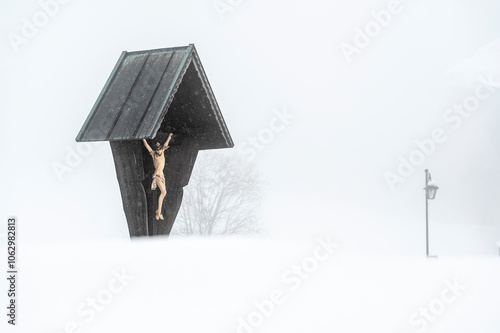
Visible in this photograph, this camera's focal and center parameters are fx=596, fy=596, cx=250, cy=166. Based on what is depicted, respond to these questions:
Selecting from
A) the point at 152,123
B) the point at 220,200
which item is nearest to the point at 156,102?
the point at 152,123

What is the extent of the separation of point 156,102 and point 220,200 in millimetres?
10990

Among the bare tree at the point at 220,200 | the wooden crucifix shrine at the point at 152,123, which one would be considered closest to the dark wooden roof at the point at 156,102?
the wooden crucifix shrine at the point at 152,123

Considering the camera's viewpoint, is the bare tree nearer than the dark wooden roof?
No

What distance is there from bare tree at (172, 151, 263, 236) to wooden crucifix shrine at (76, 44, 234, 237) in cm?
900

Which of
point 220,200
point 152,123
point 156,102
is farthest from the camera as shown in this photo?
point 220,200

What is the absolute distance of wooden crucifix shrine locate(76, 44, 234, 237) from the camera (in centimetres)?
900

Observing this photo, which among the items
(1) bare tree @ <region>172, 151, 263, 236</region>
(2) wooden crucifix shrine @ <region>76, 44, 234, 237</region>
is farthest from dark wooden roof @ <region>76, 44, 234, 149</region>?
(1) bare tree @ <region>172, 151, 263, 236</region>

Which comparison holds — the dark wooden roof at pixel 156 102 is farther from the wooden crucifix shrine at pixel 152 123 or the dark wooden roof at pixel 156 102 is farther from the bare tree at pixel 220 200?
the bare tree at pixel 220 200

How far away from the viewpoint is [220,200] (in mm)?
19734

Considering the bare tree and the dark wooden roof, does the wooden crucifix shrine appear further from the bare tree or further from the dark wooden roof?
the bare tree

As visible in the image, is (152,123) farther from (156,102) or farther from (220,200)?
(220,200)

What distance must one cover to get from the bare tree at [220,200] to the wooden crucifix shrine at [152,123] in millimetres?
8998

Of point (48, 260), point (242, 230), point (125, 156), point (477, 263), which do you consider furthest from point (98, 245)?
point (242, 230)

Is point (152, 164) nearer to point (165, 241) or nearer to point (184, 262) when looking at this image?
point (165, 241)
